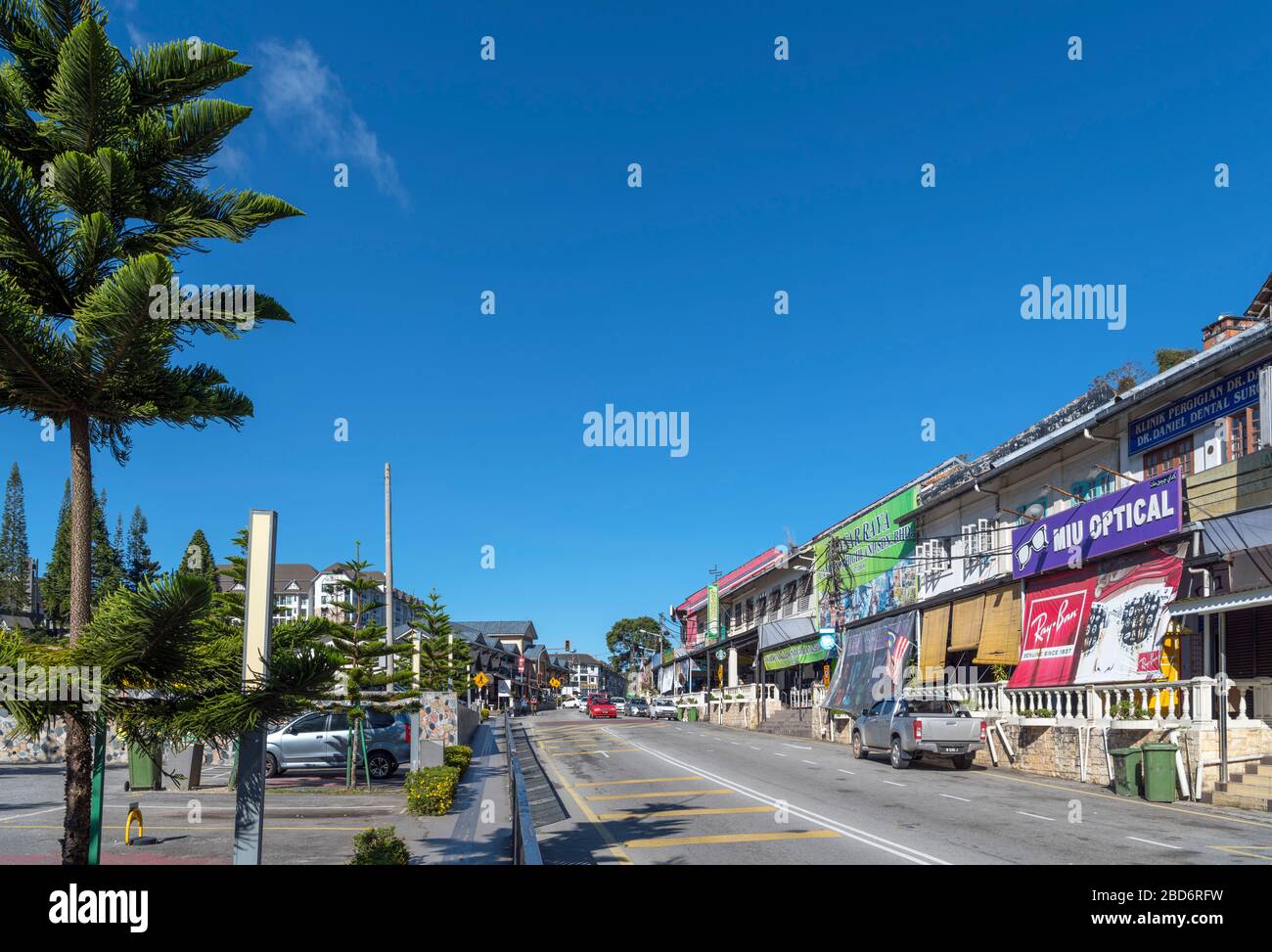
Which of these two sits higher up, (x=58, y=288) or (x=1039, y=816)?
(x=58, y=288)

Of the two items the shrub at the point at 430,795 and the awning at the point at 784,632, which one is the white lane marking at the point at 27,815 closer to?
the shrub at the point at 430,795

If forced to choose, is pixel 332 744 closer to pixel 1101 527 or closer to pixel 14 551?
pixel 1101 527

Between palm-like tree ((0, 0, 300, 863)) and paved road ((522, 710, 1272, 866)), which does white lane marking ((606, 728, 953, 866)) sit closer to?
paved road ((522, 710, 1272, 866))

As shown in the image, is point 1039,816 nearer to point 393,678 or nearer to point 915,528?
point 393,678

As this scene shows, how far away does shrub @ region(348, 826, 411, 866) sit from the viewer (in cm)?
913

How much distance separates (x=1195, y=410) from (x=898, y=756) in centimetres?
1015

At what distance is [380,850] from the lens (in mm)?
9391

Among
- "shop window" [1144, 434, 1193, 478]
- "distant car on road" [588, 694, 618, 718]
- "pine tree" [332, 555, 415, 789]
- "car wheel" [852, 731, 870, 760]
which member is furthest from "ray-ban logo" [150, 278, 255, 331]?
"distant car on road" [588, 694, 618, 718]

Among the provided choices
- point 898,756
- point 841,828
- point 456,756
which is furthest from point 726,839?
point 898,756

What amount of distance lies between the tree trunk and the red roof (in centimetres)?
5105

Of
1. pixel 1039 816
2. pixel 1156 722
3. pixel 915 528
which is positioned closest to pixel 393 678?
pixel 1039 816
